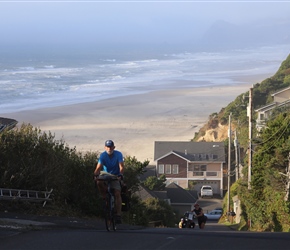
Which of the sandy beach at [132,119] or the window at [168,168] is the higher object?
the sandy beach at [132,119]

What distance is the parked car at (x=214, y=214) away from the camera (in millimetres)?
33406

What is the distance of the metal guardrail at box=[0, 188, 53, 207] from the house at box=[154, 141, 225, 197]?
27.4 metres

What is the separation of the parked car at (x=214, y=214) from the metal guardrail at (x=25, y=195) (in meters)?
20.1

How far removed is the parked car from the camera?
1315 inches

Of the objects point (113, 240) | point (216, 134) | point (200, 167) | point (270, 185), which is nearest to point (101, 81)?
point (216, 134)

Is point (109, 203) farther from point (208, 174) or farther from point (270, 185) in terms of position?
point (208, 174)

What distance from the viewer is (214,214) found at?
34.0 meters

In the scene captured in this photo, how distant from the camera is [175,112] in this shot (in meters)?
57.5

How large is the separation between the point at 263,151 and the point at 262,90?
1284 inches

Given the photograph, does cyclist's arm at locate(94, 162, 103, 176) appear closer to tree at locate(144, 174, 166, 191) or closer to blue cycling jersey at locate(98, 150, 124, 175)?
blue cycling jersey at locate(98, 150, 124, 175)

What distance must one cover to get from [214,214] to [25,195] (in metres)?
21.4

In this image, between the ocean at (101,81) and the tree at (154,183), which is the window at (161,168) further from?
the ocean at (101,81)

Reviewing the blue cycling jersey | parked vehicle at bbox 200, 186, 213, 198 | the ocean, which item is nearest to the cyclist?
the blue cycling jersey

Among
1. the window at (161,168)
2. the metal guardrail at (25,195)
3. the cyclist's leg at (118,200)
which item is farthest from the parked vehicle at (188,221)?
the window at (161,168)
